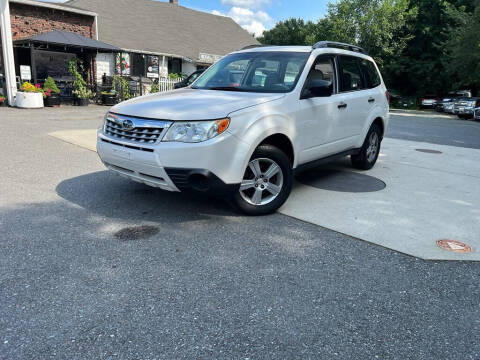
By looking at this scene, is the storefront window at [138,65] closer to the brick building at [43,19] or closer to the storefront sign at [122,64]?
the storefront sign at [122,64]

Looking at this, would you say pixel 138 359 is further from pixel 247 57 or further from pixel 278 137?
pixel 247 57

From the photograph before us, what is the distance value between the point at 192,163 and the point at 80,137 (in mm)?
6649

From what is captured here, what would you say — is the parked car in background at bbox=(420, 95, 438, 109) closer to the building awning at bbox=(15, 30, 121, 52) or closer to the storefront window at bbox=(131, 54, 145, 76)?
the storefront window at bbox=(131, 54, 145, 76)

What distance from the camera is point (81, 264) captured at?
3.29 meters

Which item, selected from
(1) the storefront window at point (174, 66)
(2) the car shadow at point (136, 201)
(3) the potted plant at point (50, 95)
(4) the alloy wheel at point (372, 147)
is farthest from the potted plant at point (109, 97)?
(4) the alloy wheel at point (372, 147)

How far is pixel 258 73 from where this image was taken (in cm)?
514

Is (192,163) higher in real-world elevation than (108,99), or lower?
higher

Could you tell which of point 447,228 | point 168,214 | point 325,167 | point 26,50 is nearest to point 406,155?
point 325,167

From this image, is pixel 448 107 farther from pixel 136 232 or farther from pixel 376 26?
pixel 136 232

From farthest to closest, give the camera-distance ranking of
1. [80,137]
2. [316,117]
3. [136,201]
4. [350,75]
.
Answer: [80,137] < [350,75] < [316,117] < [136,201]

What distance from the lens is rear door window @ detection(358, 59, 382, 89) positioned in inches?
Answer: 258

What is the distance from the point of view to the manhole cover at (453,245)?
3.87 m

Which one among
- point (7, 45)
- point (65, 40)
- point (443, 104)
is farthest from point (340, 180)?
point (443, 104)

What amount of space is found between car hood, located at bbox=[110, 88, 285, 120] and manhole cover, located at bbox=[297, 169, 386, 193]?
196 cm
